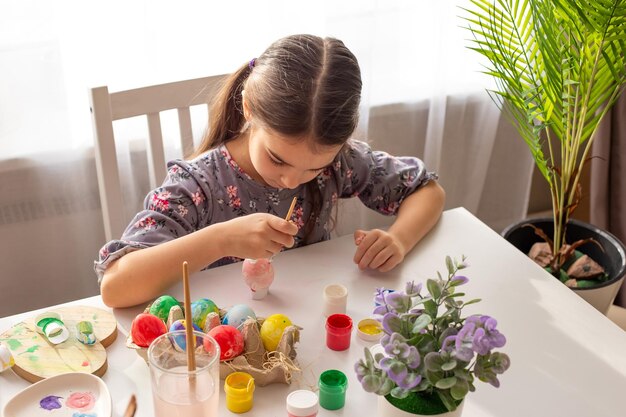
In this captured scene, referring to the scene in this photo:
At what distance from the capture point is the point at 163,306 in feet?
3.51

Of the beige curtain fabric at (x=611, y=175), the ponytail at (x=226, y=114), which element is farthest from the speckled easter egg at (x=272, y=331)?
the beige curtain fabric at (x=611, y=175)

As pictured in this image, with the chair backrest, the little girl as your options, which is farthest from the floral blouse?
the chair backrest

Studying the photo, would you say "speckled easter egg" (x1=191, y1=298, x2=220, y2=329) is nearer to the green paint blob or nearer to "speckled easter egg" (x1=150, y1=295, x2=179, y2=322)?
"speckled easter egg" (x1=150, y1=295, x2=179, y2=322)

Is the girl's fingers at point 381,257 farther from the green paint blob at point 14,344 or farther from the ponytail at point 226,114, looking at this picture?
the green paint blob at point 14,344

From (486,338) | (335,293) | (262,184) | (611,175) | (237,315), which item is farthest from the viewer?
(611,175)

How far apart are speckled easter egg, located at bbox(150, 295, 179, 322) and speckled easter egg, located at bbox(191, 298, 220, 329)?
0.11ft

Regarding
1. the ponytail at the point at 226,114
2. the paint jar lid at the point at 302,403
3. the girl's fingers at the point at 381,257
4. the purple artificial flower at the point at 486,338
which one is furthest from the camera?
the ponytail at the point at 226,114

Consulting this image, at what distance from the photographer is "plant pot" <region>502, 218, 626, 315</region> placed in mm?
1556

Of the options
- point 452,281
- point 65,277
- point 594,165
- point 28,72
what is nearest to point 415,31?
point 594,165

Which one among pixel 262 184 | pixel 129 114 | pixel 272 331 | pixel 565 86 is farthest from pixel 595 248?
pixel 129 114

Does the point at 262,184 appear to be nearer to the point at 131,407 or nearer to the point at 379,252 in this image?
the point at 379,252

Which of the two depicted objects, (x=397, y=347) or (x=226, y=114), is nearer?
(x=397, y=347)

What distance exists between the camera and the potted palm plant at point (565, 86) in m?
1.36

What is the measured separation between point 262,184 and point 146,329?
0.48 meters
